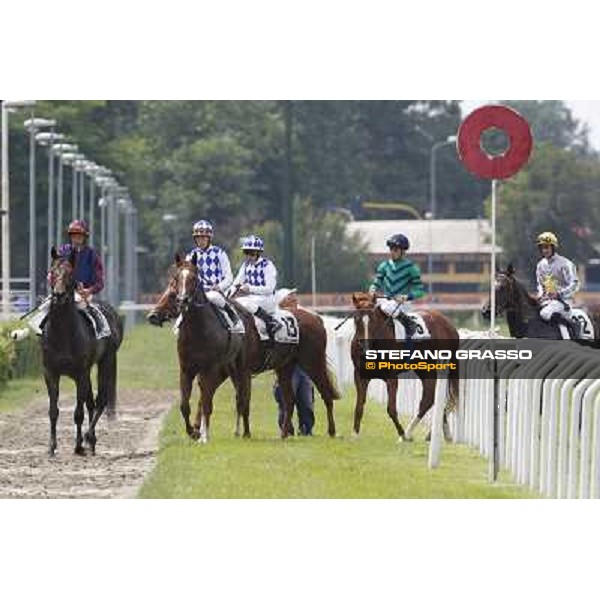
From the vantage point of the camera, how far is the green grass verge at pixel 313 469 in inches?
735

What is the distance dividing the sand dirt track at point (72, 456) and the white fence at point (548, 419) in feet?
10.5

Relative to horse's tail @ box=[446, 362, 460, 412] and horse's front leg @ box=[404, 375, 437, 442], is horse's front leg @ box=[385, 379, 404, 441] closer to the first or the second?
horse's front leg @ box=[404, 375, 437, 442]

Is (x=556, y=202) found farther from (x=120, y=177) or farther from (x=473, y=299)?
(x=120, y=177)

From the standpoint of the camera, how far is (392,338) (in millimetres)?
23703

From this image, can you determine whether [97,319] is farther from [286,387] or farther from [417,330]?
[417,330]

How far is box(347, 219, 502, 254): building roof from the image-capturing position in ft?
317

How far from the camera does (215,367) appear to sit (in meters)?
24.3

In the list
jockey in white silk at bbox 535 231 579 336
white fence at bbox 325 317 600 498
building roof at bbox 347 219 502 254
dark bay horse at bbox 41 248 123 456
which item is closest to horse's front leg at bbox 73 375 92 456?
dark bay horse at bbox 41 248 123 456

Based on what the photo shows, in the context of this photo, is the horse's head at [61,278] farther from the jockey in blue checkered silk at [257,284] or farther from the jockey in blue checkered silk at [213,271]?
the jockey in blue checkered silk at [257,284]

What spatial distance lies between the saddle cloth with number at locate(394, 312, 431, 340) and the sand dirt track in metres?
2.79

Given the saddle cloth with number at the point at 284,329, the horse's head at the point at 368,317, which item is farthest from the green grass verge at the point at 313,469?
the horse's head at the point at 368,317

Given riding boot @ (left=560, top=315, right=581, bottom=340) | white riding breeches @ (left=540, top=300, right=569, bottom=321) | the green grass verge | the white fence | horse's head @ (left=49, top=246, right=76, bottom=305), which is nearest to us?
the white fence

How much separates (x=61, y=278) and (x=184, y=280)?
157 centimetres

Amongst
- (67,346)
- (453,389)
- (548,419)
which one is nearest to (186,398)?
(67,346)
